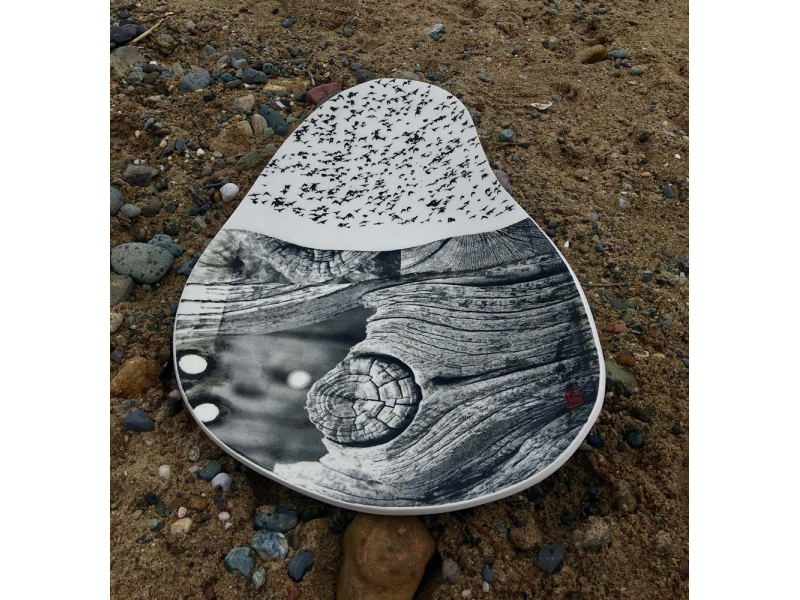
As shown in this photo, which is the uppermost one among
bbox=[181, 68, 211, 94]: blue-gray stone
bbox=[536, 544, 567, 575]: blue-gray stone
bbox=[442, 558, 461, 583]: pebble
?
bbox=[181, 68, 211, 94]: blue-gray stone

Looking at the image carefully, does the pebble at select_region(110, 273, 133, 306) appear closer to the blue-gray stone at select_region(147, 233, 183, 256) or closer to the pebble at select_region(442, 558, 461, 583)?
the blue-gray stone at select_region(147, 233, 183, 256)

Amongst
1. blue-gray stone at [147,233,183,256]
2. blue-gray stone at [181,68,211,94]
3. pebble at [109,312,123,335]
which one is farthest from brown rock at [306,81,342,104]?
pebble at [109,312,123,335]

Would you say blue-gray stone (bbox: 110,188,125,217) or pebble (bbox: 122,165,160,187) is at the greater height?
blue-gray stone (bbox: 110,188,125,217)

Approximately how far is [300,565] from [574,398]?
831 mm

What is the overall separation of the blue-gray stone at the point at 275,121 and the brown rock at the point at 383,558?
2.05 m

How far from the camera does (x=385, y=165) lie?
2.45 meters

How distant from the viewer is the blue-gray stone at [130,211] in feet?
7.99

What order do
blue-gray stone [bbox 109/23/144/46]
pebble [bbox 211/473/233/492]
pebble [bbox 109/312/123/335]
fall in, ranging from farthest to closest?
blue-gray stone [bbox 109/23/144/46], pebble [bbox 109/312/123/335], pebble [bbox 211/473/233/492]

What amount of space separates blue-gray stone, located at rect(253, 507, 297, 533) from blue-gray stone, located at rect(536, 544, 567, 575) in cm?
64

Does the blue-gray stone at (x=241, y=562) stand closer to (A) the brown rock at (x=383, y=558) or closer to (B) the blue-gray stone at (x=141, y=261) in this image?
(A) the brown rock at (x=383, y=558)

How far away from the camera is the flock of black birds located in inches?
89.9

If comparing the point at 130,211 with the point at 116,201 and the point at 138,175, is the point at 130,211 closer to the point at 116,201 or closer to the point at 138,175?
the point at 116,201

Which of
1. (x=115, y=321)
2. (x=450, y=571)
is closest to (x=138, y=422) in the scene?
(x=115, y=321)

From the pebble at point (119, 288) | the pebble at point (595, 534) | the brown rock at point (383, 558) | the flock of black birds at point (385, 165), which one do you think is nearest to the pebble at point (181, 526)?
the brown rock at point (383, 558)
